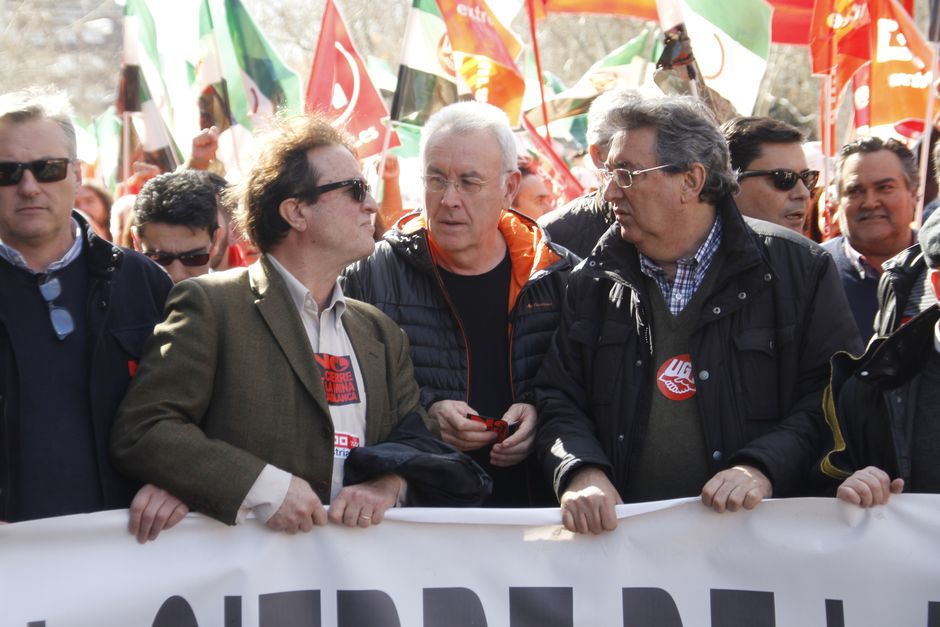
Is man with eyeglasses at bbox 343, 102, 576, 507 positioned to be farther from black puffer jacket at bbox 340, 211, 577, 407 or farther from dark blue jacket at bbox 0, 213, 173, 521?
dark blue jacket at bbox 0, 213, 173, 521

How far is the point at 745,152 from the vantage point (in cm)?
520

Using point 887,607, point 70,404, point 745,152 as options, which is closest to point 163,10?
point 745,152

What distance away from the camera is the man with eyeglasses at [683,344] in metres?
3.68

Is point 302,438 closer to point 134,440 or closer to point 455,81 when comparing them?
point 134,440

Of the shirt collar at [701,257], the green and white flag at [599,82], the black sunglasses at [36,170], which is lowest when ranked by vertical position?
the shirt collar at [701,257]

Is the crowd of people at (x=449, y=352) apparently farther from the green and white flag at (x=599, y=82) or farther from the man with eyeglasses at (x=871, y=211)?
the green and white flag at (x=599, y=82)

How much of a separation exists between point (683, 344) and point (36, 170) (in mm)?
1999

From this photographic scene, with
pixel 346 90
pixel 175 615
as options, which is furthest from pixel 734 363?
pixel 346 90

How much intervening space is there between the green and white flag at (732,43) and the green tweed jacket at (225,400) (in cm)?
443

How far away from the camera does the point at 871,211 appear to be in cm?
536

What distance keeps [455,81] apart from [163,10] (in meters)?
2.69

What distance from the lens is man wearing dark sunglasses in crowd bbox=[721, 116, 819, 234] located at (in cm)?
514

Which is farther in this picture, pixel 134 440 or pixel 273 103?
pixel 273 103

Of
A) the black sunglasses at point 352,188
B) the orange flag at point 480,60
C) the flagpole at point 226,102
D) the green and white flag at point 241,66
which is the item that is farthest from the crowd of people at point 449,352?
the green and white flag at point 241,66
